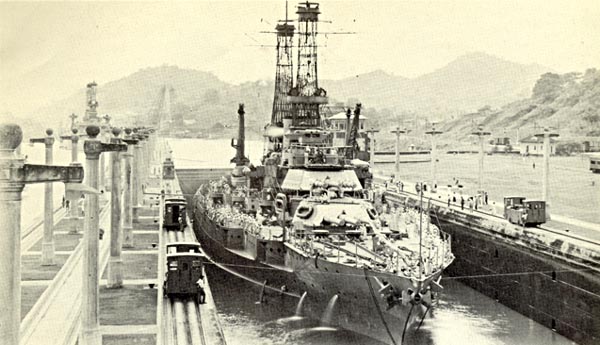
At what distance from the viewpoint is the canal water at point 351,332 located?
25141 mm

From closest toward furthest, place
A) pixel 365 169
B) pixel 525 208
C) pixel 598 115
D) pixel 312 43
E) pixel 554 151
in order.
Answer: pixel 525 208 → pixel 365 169 → pixel 312 43 → pixel 598 115 → pixel 554 151

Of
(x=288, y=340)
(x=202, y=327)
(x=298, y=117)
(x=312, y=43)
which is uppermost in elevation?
(x=312, y=43)

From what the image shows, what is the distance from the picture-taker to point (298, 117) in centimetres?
3900

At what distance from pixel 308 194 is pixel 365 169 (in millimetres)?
6150

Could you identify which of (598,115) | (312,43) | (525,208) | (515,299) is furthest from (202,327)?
(598,115)

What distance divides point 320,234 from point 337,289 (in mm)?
3502

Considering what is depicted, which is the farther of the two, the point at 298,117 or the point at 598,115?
the point at 598,115

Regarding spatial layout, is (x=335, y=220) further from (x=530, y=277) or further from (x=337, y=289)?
(x=530, y=277)

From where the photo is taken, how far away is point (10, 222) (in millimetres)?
8461

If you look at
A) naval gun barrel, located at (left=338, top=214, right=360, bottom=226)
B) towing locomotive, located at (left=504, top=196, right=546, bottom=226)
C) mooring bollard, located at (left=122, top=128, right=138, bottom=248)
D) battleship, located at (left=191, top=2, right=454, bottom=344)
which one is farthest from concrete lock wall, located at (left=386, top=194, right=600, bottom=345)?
mooring bollard, located at (left=122, top=128, right=138, bottom=248)

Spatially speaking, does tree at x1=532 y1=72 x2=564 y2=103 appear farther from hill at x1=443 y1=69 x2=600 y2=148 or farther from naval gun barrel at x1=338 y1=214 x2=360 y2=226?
naval gun barrel at x1=338 y1=214 x2=360 y2=226

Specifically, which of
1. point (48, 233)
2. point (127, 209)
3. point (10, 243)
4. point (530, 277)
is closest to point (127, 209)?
point (127, 209)

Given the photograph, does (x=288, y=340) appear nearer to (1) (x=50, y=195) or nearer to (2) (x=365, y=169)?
(1) (x=50, y=195)

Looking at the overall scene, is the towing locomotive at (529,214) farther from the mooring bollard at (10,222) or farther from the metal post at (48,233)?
the mooring bollard at (10,222)
